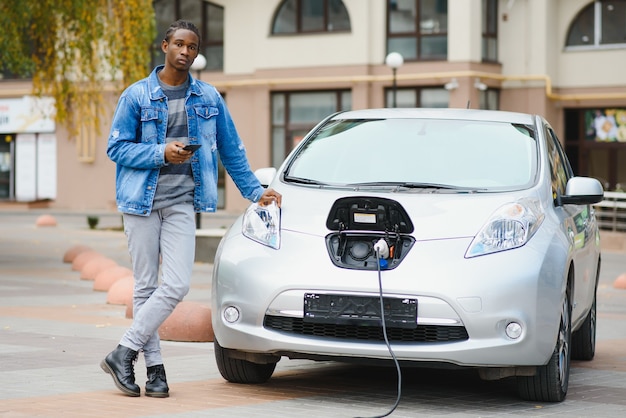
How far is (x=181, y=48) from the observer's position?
7117 millimetres

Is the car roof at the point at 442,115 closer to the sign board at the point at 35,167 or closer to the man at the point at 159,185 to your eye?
the man at the point at 159,185

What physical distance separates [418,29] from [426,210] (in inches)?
1309

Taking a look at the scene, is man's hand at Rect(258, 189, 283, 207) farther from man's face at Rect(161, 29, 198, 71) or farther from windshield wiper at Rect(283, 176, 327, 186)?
man's face at Rect(161, 29, 198, 71)

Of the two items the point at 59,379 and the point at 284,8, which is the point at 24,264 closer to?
the point at 59,379

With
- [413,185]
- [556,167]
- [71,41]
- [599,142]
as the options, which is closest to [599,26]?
[599,142]

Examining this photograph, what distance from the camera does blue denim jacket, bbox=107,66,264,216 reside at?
7.12 metres

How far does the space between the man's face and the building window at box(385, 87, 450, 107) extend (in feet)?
108

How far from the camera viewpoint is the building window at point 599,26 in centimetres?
4072

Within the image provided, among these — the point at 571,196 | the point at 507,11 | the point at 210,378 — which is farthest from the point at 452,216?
the point at 507,11

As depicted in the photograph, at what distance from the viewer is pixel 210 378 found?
8062mm

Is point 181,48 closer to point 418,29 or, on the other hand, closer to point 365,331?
point 365,331

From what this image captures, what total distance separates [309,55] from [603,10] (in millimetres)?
9033

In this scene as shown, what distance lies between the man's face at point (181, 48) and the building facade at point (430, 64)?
31873mm

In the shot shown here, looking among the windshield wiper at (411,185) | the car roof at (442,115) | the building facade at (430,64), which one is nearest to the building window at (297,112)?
the building facade at (430,64)
